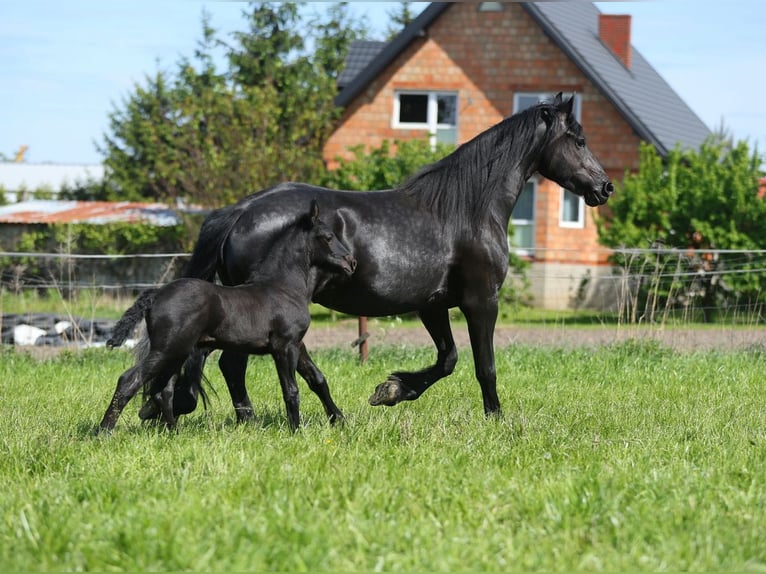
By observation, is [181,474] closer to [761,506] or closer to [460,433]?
[460,433]

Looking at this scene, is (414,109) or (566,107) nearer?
(566,107)

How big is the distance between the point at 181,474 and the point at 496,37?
1020 inches

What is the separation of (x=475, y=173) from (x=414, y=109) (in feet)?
75.7

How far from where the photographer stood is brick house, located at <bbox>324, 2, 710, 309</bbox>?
1140 inches

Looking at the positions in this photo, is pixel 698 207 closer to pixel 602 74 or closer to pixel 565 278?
pixel 565 278

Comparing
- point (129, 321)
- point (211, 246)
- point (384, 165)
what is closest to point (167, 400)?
point (129, 321)

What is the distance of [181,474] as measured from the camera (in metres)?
5.53

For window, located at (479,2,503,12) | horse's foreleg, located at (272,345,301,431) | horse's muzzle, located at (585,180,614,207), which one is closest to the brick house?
window, located at (479,2,503,12)

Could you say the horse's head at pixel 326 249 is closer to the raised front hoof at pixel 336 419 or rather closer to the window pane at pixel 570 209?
the raised front hoof at pixel 336 419

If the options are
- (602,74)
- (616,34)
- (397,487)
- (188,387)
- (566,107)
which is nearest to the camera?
(397,487)

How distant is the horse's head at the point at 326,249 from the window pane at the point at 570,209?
23.6 metres

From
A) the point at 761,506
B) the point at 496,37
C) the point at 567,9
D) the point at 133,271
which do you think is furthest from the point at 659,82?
the point at 761,506

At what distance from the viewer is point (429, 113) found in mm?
30484

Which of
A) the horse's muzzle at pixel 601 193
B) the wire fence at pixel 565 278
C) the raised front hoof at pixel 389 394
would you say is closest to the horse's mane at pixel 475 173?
the horse's muzzle at pixel 601 193
